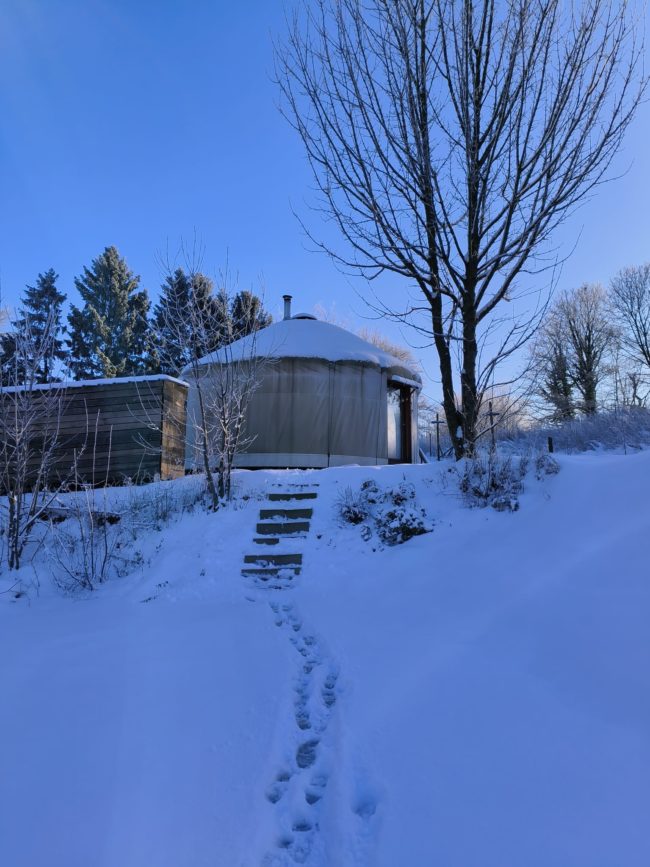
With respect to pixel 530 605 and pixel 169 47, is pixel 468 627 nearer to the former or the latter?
pixel 530 605

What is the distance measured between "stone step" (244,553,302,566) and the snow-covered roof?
3.97 m

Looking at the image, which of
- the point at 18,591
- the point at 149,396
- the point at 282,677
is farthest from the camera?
the point at 149,396

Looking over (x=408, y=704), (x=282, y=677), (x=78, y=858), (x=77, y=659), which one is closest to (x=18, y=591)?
(x=77, y=659)

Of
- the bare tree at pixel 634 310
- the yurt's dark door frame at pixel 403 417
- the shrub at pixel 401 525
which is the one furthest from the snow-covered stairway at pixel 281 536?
the bare tree at pixel 634 310

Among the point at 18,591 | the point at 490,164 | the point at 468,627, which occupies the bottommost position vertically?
the point at 18,591

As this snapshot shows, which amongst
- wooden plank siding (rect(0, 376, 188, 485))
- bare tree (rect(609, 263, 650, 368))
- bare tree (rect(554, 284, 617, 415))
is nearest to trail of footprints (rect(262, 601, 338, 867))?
wooden plank siding (rect(0, 376, 188, 485))

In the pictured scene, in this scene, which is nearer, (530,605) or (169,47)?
(530,605)

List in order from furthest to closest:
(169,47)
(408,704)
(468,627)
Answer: (169,47) → (468,627) → (408,704)

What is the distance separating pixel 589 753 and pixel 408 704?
66 centimetres

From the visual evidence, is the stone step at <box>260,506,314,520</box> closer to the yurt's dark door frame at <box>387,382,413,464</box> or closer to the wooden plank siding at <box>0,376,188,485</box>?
the wooden plank siding at <box>0,376,188,485</box>

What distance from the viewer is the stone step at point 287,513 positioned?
4.94 meters

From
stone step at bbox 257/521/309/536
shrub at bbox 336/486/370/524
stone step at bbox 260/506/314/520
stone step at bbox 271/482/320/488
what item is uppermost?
stone step at bbox 271/482/320/488

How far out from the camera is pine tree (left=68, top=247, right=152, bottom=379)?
741 inches

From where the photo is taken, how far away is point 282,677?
2.27 meters
